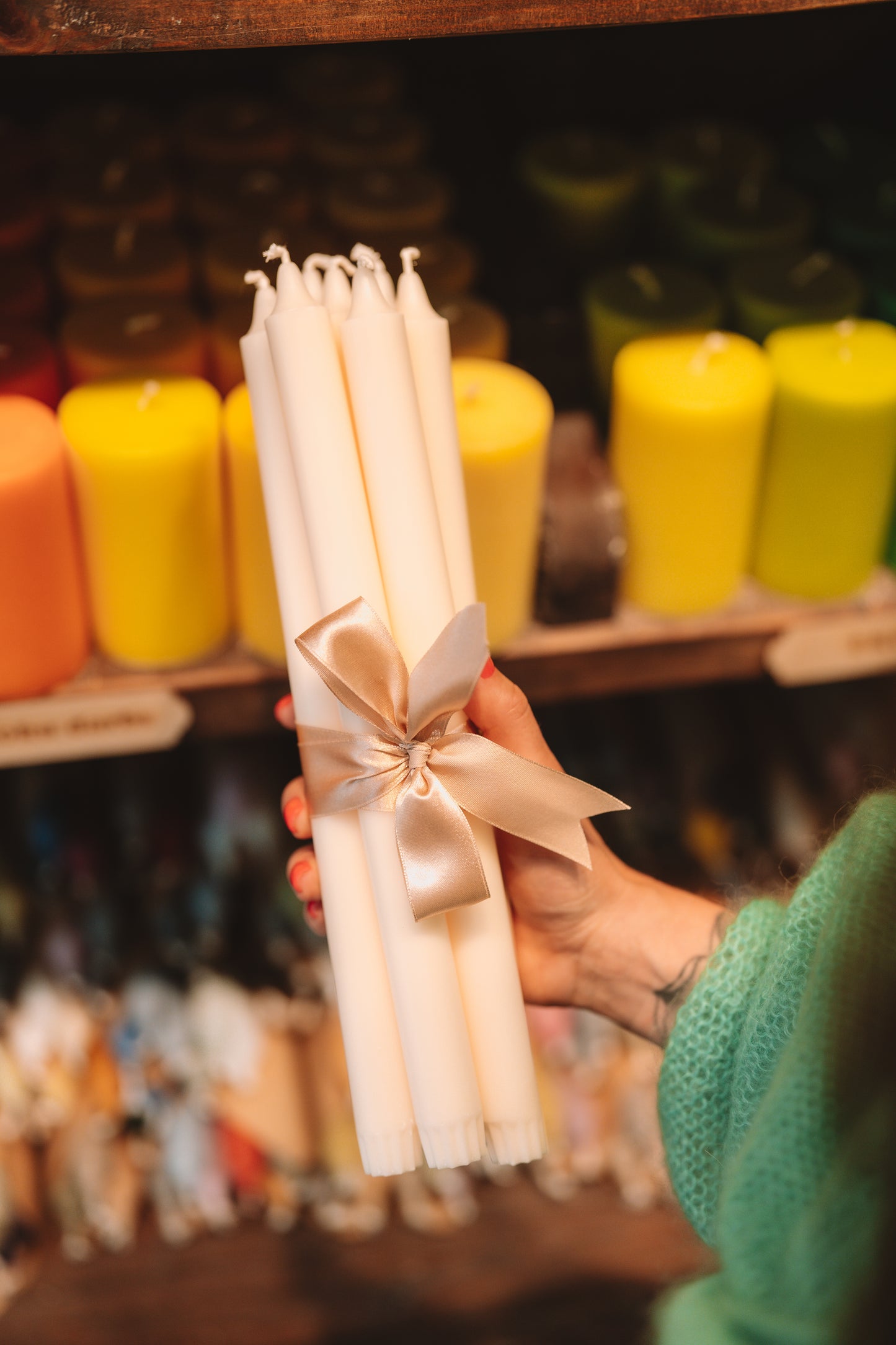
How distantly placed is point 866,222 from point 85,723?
0.53 meters

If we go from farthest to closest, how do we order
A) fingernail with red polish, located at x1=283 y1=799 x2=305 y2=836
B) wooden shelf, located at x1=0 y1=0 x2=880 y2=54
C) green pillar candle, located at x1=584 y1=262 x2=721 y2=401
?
green pillar candle, located at x1=584 y1=262 x2=721 y2=401 < fingernail with red polish, located at x1=283 y1=799 x2=305 y2=836 < wooden shelf, located at x1=0 y1=0 x2=880 y2=54

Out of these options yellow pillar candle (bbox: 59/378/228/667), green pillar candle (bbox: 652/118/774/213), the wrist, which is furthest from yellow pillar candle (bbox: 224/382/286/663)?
green pillar candle (bbox: 652/118/774/213)

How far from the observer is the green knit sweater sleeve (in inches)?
18.8

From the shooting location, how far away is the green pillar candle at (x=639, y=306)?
623 millimetres

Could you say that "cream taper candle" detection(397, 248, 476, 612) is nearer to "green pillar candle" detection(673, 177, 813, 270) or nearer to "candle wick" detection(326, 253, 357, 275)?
"candle wick" detection(326, 253, 357, 275)

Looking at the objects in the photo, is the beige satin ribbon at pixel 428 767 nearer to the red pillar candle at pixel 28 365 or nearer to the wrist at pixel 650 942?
the wrist at pixel 650 942

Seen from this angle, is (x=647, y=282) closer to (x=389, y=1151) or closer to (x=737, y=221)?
(x=737, y=221)

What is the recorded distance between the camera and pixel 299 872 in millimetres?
527

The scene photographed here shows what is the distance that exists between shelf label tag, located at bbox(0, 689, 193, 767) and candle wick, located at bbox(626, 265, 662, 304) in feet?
1.10

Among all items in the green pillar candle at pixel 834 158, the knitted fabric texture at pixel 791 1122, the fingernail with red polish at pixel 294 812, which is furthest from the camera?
the green pillar candle at pixel 834 158

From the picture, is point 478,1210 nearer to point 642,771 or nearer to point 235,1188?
point 235,1188

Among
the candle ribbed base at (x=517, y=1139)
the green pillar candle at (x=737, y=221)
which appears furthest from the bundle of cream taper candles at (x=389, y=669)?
the green pillar candle at (x=737, y=221)

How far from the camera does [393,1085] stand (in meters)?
0.44

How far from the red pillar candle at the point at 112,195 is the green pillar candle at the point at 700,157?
0.30 metres
